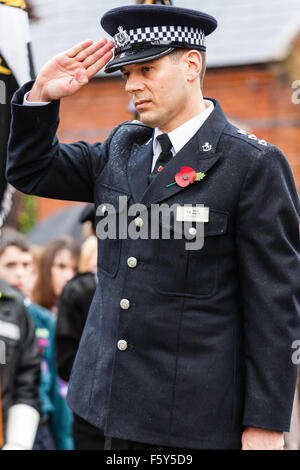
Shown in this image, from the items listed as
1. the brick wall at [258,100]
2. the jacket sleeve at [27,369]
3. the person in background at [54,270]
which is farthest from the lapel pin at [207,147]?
the brick wall at [258,100]

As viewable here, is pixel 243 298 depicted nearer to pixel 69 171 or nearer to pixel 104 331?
pixel 104 331

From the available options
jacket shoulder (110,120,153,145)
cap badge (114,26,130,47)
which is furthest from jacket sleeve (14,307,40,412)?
cap badge (114,26,130,47)

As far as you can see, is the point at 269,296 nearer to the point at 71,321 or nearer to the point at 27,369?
the point at 27,369

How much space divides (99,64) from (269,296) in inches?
37.0

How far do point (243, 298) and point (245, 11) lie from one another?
11.2m

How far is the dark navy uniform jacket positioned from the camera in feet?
8.22

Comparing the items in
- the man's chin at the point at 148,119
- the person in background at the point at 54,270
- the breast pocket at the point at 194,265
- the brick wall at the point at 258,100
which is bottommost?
the breast pocket at the point at 194,265

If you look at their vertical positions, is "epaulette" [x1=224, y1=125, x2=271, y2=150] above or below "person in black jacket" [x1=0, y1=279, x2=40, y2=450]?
above

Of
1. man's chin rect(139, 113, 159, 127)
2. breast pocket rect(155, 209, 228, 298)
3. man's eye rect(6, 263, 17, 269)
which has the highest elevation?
man's eye rect(6, 263, 17, 269)

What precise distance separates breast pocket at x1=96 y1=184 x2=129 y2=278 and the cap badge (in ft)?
1.55

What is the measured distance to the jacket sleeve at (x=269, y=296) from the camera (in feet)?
8.19

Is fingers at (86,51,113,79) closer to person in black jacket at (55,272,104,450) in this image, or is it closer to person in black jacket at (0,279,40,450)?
person in black jacket at (0,279,40,450)

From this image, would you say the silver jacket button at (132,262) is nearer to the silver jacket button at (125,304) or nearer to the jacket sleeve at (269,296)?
the silver jacket button at (125,304)

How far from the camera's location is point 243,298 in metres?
2.56
